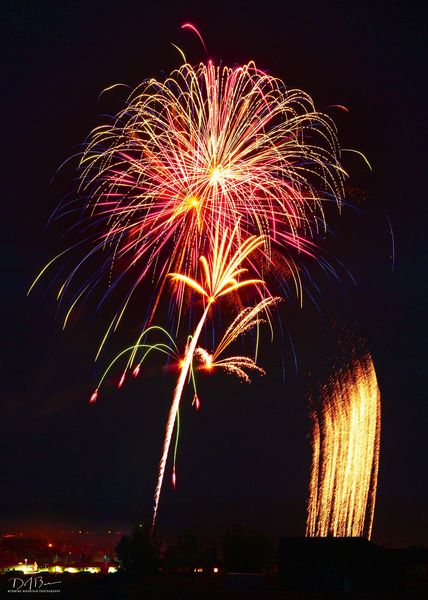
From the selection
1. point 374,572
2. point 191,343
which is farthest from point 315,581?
point 191,343

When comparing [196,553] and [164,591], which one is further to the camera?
[196,553]

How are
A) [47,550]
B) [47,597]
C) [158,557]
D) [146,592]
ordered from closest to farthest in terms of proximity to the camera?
1. [47,597]
2. [146,592]
3. [158,557]
4. [47,550]

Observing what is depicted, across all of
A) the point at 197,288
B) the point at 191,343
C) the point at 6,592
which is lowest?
the point at 6,592

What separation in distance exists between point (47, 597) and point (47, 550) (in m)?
76.6

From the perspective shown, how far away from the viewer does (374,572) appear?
3756 cm

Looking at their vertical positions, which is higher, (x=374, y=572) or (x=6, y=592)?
(x=374, y=572)

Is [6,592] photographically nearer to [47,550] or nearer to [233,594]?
[233,594]

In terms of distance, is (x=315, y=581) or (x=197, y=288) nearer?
(x=197, y=288)

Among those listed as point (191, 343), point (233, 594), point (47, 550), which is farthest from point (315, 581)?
point (47, 550)

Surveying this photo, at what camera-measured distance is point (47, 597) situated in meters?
26.4

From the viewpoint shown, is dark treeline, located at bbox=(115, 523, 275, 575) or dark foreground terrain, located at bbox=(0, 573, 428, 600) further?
Result: dark treeline, located at bbox=(115, 523, 275, 575)

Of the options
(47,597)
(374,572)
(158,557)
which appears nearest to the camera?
(47,597)

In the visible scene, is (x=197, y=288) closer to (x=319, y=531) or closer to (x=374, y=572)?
(x=319, y=531)

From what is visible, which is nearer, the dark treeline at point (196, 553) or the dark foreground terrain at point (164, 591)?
the dark foreground terrain at point (164, 591)
